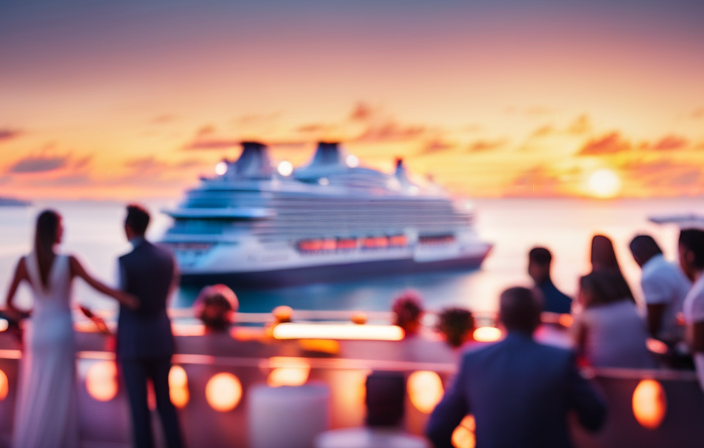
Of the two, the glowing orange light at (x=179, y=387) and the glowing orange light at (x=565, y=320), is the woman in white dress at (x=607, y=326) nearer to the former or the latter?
the glowing orange light at (x=565, y=320)

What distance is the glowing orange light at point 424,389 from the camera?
7.61 ft

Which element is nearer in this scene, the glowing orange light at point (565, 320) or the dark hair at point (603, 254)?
the glowing orange light at point (565, 320)

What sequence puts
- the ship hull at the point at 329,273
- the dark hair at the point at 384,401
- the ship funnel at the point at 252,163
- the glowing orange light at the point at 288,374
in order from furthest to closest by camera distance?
1. the ship funnel at the point at 252,163
2. the ship hull at the point at 329,273
3. the glowing orange light at the point at 288,374
4. the dark hair at the point at 384,401

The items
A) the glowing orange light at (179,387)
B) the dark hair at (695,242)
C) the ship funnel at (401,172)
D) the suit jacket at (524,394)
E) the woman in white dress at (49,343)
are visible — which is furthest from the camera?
the ship funnel at (401,172)

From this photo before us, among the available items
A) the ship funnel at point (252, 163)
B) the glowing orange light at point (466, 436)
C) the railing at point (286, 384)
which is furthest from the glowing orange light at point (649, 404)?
the ship funnel at point (252, 163)

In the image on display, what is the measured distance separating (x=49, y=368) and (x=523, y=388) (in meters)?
1.59

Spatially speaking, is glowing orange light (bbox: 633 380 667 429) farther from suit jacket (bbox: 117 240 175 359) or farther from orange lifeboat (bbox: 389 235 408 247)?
orange lifeboat (bbox: 389 235 408 247)

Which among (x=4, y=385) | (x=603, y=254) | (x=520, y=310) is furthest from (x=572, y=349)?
(x=4, y=385)

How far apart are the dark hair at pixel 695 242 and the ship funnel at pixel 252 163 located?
2895 centimetres

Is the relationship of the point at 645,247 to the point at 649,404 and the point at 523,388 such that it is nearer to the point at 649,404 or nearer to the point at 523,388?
the point at 649,404

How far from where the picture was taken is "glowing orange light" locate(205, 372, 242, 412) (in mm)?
2484

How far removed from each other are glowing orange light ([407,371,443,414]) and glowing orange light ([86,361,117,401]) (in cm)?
111

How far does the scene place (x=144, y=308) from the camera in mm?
2309

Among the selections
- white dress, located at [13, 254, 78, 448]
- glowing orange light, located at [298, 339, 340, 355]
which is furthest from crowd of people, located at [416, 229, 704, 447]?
white dress, located at [13, 254, 78, 448]
